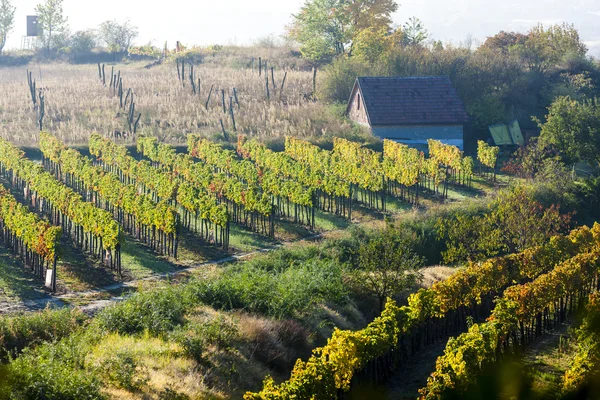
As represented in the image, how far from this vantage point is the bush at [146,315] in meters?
18.2

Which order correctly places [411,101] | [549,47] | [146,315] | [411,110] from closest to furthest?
1. [146,315]
2. [411,110]
3. [411,101]
4. [549,47]

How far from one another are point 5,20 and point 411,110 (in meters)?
67.5

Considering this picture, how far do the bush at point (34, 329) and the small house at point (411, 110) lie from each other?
33.8 meters

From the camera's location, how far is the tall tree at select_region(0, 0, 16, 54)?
9688 cm

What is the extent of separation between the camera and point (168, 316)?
18.8 m

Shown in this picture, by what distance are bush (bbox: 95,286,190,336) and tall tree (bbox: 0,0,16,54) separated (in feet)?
280

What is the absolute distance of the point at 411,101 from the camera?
51438 millimetres

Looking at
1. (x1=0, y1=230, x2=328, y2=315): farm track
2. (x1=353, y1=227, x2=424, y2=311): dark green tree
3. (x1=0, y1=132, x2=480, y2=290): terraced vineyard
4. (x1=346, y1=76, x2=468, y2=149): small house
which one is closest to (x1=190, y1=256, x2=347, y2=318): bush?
(x1=353, y1=227, x2=424, y2=311): dark green tree

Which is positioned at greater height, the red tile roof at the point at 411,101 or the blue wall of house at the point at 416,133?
the red tile roof at the point at 411,101

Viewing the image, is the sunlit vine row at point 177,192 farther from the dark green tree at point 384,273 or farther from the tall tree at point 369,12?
the tall tree at point 369,12

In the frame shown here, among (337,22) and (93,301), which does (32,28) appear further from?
(93,301)

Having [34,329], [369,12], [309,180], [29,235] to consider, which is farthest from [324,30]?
[34,329]

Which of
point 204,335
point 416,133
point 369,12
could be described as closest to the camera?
point 204,335

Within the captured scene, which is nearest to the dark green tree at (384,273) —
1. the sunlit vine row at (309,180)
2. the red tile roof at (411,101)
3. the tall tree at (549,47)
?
the sunlit vine row at (309,180)
